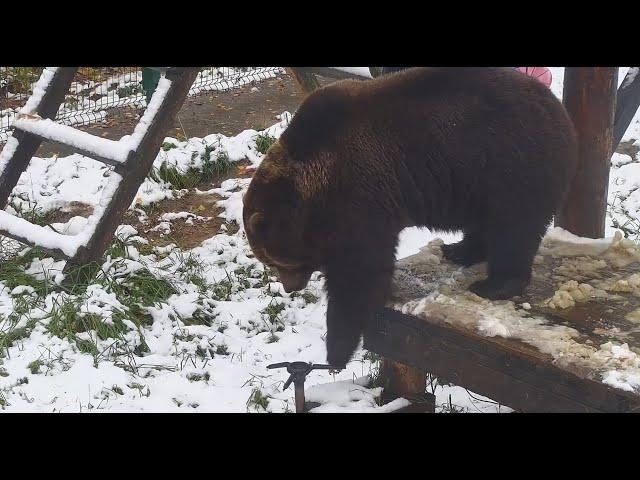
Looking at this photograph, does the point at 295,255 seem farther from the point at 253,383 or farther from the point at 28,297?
the point at 28,297

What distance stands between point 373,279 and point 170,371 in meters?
1.60

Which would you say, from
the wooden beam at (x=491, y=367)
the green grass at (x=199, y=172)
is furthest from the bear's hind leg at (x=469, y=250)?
the green grass at (x=199, y=172)

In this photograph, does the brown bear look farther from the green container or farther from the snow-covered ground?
the green container

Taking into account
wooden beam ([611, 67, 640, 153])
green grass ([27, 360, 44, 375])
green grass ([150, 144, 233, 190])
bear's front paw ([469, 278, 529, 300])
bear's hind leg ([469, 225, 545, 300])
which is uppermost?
wooden beam ([611, 67, 640, 153])

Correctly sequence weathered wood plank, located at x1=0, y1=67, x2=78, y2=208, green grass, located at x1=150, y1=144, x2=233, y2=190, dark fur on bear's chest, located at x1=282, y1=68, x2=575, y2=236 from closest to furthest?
dark fur on bear's chest, located at x1=282, y1=68, x2=575, y2=236 < weathered wood plank, located at x1=0, y1=67, x2=78, y2=208 < green grass, located at x1=150, y1=144, x2=233, y2=190

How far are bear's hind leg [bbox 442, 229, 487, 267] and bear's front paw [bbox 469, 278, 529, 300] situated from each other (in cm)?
28

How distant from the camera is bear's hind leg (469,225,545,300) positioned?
3525 millimetres

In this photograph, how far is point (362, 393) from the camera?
4.16 m

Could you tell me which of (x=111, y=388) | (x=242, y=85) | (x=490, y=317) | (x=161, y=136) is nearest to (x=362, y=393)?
(x=490, y=317)

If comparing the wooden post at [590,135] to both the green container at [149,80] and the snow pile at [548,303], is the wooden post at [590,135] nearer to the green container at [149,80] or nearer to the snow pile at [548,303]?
the snow pile at [548,303]

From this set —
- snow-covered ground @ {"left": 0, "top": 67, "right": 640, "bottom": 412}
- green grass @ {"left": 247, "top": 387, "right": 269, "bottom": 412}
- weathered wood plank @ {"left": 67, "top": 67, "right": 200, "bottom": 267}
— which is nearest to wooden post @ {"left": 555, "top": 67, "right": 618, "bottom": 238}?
snow-covered ground @ {"left": 0, "top": 67, "right": 640, "bottom": 412}

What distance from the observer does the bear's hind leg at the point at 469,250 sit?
12.8 feet

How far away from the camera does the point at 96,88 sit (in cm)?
883

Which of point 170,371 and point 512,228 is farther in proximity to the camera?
point 170,371
